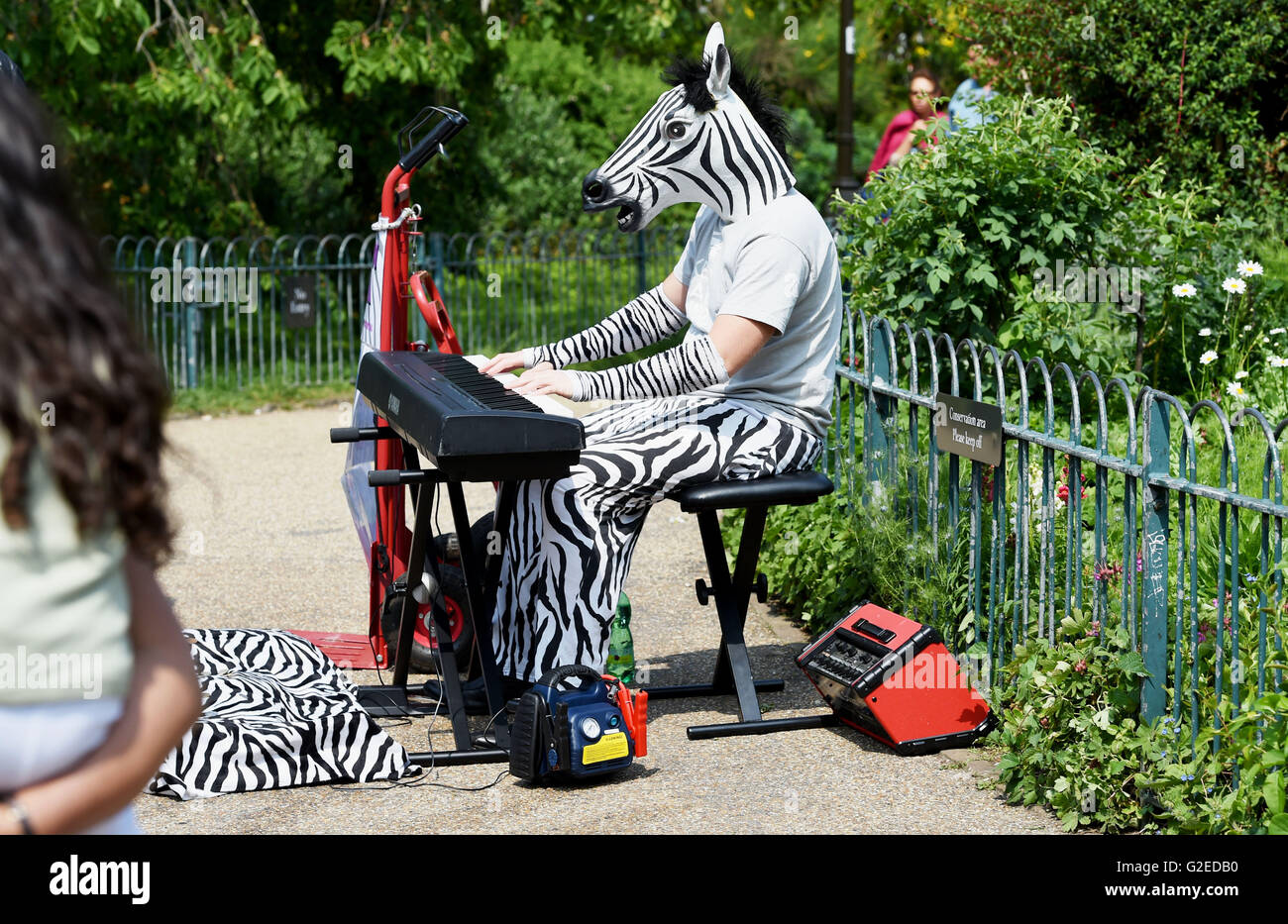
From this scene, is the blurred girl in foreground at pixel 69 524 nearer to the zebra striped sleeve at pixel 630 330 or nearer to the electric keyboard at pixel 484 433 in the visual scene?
the electric keyboard at pixel 484 433

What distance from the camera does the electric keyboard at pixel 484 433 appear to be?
340cm

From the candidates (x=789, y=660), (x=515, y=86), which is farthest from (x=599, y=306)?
(x=789, y=660)

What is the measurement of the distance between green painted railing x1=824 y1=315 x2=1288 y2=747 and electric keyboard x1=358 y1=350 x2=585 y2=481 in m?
1.24

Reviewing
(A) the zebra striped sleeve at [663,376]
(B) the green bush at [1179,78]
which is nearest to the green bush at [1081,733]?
(A) the zebra striped sleeve at [663,376]

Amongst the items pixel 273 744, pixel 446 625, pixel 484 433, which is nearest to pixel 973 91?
pixel 446 625

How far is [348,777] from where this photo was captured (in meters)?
3.78

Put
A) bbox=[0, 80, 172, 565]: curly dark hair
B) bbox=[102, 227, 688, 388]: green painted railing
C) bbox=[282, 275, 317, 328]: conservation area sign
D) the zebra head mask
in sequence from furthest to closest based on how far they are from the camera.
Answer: bbox=[102, 227, 688, 388]: green painted railing, bbox=[282, 275, 317, 328]: conservation area sign, the zebra head mask, bbox=[0, 80, 172, 565]: curly dark hair

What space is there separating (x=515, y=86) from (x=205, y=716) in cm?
1865

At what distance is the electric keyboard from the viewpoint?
3402 mm

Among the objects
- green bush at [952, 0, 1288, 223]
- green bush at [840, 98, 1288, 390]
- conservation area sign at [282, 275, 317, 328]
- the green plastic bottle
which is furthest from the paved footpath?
conservation area sign at [282, 275, 317, 328]

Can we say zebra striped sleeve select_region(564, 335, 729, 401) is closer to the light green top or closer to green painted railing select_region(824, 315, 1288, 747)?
green painted railing select_region(824, 315, 1288, 747)

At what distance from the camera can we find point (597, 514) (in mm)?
3898

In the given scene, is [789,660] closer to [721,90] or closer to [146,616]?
[721,90]

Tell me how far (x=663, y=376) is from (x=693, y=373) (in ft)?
0.29
